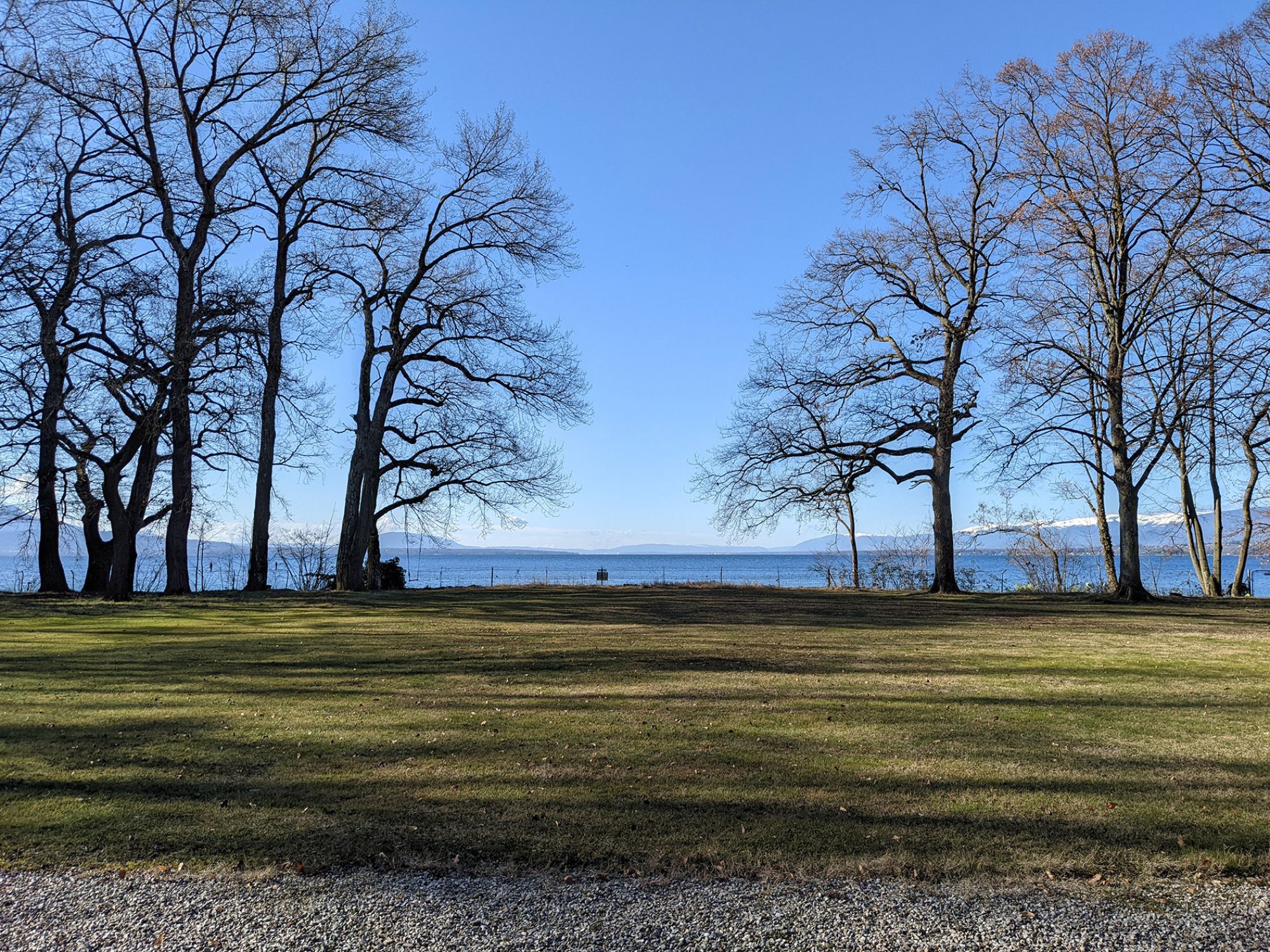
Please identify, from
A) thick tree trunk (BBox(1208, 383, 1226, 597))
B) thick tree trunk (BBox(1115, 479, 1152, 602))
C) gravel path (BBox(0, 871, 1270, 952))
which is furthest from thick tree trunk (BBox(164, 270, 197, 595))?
thick tree trunk (BBox(1208, 383, 1226, 597))

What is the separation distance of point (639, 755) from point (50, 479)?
19254mm

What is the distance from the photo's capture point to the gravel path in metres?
3.55

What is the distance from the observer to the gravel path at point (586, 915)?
11.6ft

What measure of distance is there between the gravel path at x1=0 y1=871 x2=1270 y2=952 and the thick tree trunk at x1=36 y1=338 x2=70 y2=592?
14.7 metres

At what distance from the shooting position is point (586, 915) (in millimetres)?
3766

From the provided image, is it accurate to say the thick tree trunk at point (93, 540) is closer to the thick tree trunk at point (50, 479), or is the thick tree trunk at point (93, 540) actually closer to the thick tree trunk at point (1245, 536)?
the thick tree trunk at point (50, 479)

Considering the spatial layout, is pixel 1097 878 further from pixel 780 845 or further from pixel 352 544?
pixel 352 544

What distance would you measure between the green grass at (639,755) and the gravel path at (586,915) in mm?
241

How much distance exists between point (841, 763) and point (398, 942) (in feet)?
11.3

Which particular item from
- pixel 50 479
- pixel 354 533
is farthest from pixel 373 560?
pixel 50 479

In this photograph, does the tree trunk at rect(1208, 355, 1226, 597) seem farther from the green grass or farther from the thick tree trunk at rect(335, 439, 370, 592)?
the thick tree trunk at rect(335, 439, 370, 592)

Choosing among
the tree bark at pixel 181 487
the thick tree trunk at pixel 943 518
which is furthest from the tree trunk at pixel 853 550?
the tree bark at pixel 181 487

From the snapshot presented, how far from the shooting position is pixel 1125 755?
6.10m

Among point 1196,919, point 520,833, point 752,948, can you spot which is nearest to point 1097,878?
point 1196,919
